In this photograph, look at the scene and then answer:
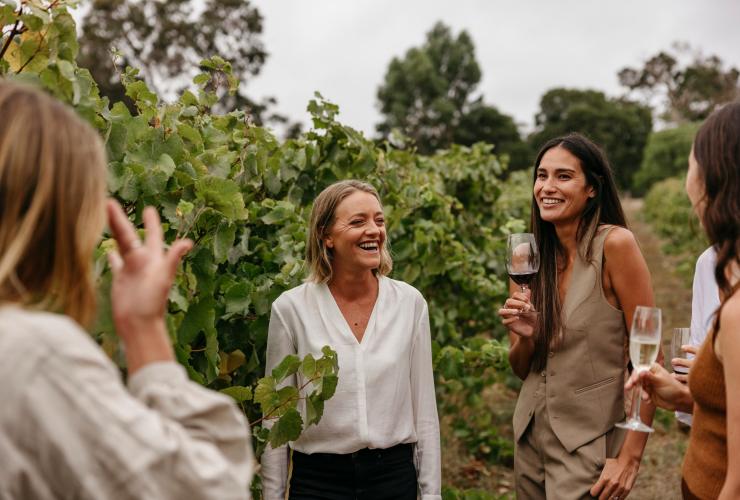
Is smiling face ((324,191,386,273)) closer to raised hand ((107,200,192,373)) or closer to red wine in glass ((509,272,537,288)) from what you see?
red wine in glass ((509,272,537,288))

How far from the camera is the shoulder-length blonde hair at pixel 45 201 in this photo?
4.01 ft

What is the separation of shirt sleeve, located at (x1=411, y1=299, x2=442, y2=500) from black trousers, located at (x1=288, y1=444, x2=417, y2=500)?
0.34 ft

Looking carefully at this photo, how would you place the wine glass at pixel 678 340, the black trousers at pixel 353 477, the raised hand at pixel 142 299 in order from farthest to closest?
the black trousers at pixel 353 477 → the wine glass at pixel 678 340 → the raised hand at pixel 142 299

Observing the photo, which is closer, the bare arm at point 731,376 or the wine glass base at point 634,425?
the bare arm at point 731,376

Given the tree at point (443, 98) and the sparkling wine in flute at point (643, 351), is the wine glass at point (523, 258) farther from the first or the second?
the tree at point (443, 98)

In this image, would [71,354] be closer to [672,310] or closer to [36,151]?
[36,151]

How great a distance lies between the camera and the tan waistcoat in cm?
280

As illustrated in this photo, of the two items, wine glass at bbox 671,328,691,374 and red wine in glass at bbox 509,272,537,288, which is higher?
red wine in glass at bbox 509,272,537,288

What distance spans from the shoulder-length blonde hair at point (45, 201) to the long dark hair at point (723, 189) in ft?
4.86

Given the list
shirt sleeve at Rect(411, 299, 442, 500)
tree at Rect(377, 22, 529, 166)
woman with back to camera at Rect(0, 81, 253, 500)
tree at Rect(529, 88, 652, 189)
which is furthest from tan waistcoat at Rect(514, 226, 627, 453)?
tree at Rect(529, 88, 652, 189)

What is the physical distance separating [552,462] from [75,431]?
213cm

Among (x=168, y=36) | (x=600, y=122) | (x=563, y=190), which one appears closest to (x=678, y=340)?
(x=563, y=190)

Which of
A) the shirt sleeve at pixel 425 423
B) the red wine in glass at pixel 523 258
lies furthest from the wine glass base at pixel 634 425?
the shirt sleeve at pixel 425 423

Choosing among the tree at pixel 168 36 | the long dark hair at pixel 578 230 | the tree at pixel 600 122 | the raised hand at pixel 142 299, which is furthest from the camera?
the tree at pixel 600 122
